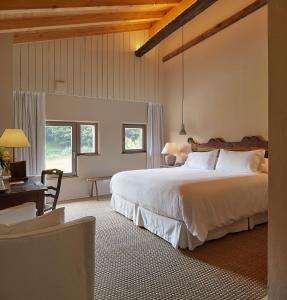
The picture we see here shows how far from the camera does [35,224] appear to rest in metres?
1.35

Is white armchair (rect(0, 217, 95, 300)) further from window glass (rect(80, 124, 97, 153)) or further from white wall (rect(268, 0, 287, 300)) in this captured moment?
window glass (rect(80, 124, 97, 153))

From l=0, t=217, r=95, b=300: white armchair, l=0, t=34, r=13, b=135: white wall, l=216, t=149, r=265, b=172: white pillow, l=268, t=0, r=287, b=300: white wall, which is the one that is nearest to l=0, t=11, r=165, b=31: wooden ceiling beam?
l=0, t=34, r=13, b=135: white wall

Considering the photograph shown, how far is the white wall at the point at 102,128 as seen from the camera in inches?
212

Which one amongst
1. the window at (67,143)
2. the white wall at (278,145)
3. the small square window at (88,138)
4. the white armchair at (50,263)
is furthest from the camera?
the small square window at (88,138)

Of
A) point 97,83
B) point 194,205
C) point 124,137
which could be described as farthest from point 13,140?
point 124,137

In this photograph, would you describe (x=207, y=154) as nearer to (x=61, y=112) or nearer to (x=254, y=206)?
(x=254, y=206)

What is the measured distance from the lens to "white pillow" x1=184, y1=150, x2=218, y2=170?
475 centimetres

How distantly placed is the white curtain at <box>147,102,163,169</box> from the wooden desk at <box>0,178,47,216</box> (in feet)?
12.9

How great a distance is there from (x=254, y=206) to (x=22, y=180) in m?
2.99

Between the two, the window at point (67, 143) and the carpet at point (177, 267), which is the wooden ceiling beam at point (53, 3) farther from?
the carpet at point (177, 267)

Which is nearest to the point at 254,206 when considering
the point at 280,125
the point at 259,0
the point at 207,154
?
the point at 207,154

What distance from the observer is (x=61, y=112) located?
17.5 feet

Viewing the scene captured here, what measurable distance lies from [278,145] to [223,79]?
3.74 meters

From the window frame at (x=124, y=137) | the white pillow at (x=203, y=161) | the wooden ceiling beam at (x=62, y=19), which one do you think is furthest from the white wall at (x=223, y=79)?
the wooden ceiling beam at (x=62, y=19)
